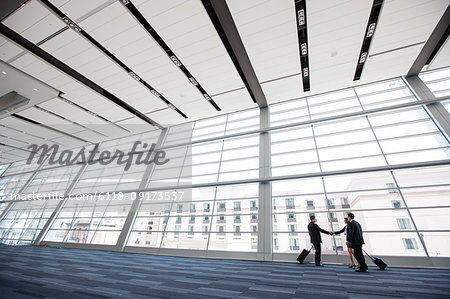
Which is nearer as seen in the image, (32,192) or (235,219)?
(235,219)

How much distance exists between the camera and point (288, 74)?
24.9 feet

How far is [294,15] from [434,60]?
19.0ft

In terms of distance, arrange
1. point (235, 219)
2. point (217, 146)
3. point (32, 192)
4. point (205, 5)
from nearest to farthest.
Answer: point (205, 5) < point (235, 219) < point (217, 146) < point (32, 192)

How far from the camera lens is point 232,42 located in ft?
20.5

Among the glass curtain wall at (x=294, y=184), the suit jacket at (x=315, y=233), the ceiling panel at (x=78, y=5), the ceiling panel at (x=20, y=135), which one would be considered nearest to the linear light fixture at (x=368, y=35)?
the glass curtain wall at (x=294, y=184)

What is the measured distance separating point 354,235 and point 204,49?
694 centimetres

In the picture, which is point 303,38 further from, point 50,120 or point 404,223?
point 50,120

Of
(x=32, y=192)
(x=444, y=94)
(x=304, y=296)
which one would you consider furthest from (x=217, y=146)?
(x=32, y=192)

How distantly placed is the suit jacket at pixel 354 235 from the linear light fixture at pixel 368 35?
583cm

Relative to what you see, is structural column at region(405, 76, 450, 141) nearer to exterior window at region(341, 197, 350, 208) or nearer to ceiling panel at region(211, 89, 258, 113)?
exterior window at region(341, 197, 350, 208)

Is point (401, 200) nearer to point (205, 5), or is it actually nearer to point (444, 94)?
point (444, 94)

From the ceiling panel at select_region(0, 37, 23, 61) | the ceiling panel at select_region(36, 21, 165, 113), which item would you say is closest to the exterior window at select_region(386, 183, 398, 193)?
the ceiling panel at select_region(36, 21, 165, 113)

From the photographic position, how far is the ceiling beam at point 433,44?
569 cm

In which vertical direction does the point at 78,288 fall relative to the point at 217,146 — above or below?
below
